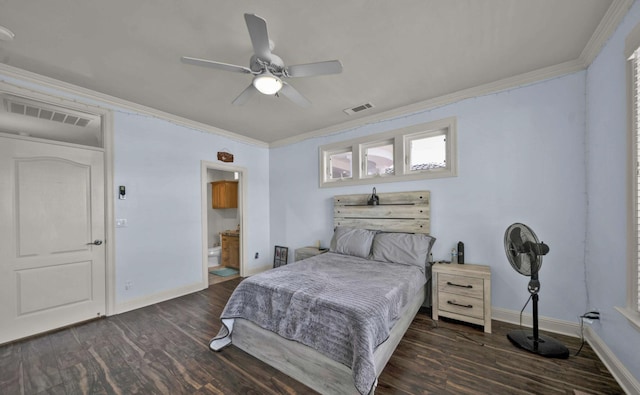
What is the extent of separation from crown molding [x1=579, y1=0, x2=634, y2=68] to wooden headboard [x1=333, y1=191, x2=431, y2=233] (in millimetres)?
1931

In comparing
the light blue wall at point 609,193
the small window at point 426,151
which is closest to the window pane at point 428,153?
the small window at point 426,151

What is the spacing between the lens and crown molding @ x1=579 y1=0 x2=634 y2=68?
5.56 ft

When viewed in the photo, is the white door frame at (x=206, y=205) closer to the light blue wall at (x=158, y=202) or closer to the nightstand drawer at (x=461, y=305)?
the light blue wall at (x=158, y=202)

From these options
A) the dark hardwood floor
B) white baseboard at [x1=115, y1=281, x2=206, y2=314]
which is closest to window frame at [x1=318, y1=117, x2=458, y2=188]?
the dark hardwood floor

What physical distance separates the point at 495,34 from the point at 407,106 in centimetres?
140

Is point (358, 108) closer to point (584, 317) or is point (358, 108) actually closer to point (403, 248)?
point (403, 248)

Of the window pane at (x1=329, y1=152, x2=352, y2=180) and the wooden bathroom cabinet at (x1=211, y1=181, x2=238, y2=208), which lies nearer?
the window pane at (x1=329, y1=152, x2=352, y2=180)

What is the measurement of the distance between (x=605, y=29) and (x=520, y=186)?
4.77ft

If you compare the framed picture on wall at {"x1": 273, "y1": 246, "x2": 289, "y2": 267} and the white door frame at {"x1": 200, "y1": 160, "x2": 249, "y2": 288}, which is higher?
the white door frame at {"x1": 200, "y1": 160, "x2": 249, "y2": 288}

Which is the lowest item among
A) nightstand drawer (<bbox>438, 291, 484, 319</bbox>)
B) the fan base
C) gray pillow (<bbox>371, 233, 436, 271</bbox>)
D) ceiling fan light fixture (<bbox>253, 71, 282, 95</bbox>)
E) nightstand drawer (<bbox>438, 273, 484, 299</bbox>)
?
the fan base

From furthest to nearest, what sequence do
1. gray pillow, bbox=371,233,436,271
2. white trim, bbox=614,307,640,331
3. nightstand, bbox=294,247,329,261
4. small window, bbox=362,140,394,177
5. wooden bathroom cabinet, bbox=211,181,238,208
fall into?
wooden bathroom cabinet, bbox=211,181,238,208
nightstand, bbox=294,247,329,261
small window, bbox=362,140,394,177
gray pillow, bbox=371,233,436,271
white trim, bbox=614,307,640,331

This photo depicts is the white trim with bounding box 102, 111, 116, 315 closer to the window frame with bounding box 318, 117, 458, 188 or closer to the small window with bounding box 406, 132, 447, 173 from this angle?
the window frame with bounding box 318, 117, 458, 188

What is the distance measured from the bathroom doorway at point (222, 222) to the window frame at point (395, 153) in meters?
1.78

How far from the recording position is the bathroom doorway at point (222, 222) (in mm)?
4094
